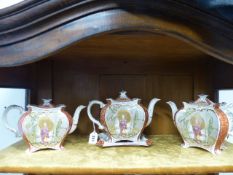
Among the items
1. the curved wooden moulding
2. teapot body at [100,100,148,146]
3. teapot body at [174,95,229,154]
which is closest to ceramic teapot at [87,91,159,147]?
teapot body at [100,100,148,146]

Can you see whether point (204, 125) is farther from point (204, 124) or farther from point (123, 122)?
point (123, 122)

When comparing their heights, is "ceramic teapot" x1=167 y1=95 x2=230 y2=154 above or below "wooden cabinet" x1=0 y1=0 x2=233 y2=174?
below

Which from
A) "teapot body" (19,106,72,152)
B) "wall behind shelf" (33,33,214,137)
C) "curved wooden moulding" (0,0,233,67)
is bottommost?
"teapot body" (19,106,72,152)

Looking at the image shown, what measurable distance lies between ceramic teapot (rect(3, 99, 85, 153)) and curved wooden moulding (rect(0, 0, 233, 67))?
8.4 inches

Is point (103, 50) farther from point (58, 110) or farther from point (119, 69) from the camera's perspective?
point (58, 110)

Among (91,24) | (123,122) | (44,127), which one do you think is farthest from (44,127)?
(91,24)

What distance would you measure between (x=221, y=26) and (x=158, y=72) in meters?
0.40

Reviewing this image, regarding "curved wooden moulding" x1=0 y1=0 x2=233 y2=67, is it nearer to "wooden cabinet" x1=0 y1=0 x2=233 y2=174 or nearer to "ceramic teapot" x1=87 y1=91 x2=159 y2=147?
"wooden cabinet" x1=0 y1=0 x2=233 y2=174

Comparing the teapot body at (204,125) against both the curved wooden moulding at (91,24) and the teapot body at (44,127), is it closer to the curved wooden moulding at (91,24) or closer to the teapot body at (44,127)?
the curved wooden moulding at (91,24)

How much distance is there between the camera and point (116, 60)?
85 centimetres

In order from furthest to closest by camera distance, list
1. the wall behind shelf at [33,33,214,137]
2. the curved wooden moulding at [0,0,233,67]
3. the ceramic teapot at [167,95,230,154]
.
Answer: the wall behind shelf at [33,33,214,137] → the ceramic teapot at [167,95,230,154] → the curved wooden moulding at [0,0,233,67]

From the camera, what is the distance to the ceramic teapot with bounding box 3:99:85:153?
24.9 inches

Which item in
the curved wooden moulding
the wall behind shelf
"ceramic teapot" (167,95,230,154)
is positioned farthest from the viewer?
the wall behind shelf

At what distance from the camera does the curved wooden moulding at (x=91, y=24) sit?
44 centimetres
